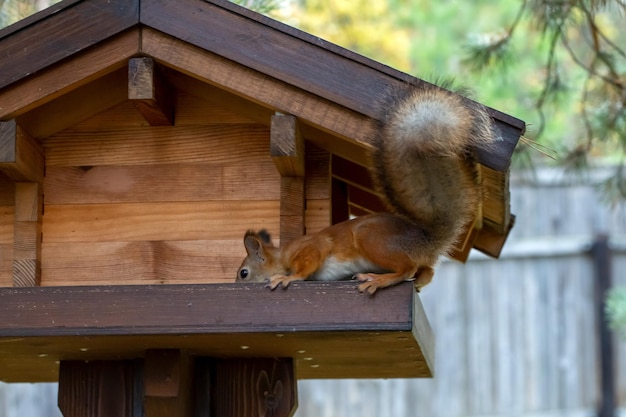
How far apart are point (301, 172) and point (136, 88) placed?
1.74 feet

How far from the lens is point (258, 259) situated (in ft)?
10.6

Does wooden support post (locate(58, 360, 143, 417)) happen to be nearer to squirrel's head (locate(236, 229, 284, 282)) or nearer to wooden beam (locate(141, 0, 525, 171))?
squirrel's head (locate(236, 229, 284, 282))

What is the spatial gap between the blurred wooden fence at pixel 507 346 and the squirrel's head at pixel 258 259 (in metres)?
5.27

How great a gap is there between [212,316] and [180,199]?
63 centimetres

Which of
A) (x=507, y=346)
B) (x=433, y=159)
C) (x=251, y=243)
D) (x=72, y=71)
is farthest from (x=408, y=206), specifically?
(x=507, y=346)

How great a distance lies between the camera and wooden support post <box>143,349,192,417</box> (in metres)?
3.16

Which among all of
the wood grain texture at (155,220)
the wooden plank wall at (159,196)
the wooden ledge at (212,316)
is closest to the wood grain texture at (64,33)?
the wooden plank wall at (159,196)

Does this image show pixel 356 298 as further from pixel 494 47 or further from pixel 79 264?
pixel 494 47

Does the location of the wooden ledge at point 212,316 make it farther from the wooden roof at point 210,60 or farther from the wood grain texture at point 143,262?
the wooden roof at point 210,60

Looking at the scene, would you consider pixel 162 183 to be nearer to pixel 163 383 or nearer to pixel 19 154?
pixel 19 154

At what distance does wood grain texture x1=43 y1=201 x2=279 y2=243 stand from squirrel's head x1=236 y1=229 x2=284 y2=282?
3.7 inches

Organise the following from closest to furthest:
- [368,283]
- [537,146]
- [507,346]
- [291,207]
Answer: [368,283] → [537,146] → [291,207] → [507,346]

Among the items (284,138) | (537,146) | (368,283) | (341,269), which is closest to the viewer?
(368,283)

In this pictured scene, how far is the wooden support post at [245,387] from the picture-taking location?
338 centimetres
